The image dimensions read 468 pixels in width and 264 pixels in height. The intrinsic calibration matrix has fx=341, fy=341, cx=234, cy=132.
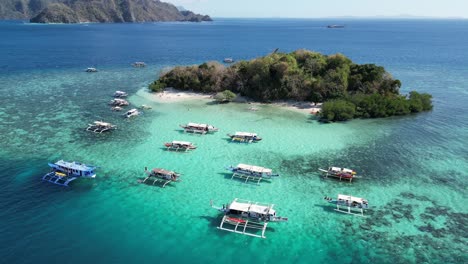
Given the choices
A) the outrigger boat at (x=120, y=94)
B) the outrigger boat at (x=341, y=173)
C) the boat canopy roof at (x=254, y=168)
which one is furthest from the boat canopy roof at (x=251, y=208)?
the outrigger boat at (x=120, y=94)

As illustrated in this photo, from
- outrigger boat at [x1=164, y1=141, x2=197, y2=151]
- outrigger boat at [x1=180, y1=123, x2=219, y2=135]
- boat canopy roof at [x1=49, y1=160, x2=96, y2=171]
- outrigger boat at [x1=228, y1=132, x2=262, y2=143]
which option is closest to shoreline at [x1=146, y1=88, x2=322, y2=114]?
outrigger boat at [x1=180, y1=123, x2=219, y2=135]

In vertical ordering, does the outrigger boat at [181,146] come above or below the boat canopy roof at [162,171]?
below

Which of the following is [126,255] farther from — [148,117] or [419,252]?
[148,117]

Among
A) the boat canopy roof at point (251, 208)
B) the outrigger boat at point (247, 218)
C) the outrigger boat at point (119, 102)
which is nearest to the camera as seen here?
the outrigger boat at point (247, 218)

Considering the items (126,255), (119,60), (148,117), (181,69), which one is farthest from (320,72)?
(119,60)

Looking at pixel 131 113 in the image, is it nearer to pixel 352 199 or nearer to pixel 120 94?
pixel 120 94

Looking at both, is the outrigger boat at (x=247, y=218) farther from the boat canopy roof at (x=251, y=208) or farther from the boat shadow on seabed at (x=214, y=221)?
the boat shadow on seabed at (x=214, y=221)
